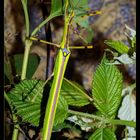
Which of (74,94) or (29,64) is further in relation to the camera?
(29,64)

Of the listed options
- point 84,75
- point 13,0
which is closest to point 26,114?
point 84,75

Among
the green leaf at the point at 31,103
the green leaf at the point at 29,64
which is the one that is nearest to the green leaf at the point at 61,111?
the green leaf at the point at 31,103

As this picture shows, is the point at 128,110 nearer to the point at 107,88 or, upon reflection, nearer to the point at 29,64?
the point at 107,88

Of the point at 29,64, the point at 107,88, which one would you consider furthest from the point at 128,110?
the point at 29,64

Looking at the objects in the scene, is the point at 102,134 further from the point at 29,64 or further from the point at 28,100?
the point at 29,64

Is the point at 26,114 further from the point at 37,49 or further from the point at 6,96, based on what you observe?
the point at 37,49

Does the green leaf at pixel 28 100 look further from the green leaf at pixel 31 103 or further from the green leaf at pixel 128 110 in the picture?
the green leaf at pixel 128 110
